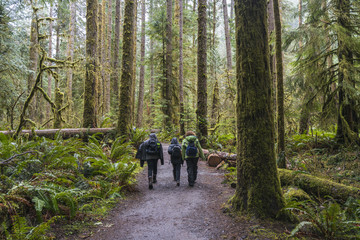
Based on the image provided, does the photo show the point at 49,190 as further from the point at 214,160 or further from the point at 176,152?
the point at 214,160

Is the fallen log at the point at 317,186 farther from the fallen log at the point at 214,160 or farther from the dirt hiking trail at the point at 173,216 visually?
the fallen log at the point at 214,160

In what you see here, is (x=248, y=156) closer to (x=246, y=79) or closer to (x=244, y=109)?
(x=244, y=109)

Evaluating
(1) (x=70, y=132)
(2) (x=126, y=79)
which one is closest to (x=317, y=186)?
(2) (x=126, y=79)

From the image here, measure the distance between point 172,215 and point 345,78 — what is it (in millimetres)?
8352

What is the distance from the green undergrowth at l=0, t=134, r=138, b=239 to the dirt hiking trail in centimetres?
51

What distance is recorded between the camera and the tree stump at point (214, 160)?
9.98 metres

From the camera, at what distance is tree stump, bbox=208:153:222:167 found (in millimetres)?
9977

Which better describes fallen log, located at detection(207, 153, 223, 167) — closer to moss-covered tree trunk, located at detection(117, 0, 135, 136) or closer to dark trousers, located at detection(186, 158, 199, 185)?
dark trousers, located at detection(186, 158, 199, 185)

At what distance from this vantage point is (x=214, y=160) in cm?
999

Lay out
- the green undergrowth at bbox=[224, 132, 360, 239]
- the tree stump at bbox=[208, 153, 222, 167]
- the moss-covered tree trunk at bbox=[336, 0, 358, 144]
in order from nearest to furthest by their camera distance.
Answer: the green undergrowth at bbox=[224, 132, 360, 239] < the moss-covered tree trunk at bbox=[336, 0, 358, 144] < the tree stump at bbox=[208, 153, 222, 167]

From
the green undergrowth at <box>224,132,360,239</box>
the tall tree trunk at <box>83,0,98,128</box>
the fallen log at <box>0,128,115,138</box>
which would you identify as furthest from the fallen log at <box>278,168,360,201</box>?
the tall tree trunk at <box>83,0,98,128</box>

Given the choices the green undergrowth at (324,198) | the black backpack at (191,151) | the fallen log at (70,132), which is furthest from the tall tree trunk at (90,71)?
the green undergrowth at (324,198)

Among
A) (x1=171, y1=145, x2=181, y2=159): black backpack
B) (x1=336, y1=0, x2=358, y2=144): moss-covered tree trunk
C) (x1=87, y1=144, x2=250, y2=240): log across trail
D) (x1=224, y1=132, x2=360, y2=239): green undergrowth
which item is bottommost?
(x1=87, y1=144, x2=250, y2=240): log across trail

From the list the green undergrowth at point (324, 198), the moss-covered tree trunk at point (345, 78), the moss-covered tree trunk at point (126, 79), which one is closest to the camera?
the green undergrowth at point (324, 198)
